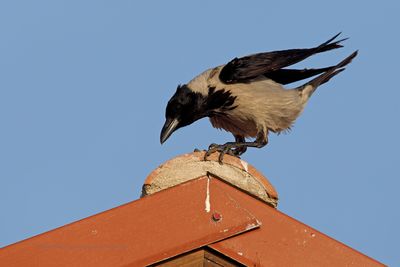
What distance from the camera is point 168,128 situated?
7.22 m

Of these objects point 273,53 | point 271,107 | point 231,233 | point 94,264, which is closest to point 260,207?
point 231,233

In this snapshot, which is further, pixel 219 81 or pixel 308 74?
pixel 308 74

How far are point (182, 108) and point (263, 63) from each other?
85 cm

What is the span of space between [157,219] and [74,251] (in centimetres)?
38

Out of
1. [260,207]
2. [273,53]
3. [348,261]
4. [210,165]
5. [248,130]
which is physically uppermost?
[273,53]

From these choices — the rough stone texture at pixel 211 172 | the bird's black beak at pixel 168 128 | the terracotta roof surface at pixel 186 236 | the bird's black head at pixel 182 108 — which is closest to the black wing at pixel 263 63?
the bird's black head at pixel 182 108

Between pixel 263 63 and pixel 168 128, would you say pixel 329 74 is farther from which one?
pixel 168 128

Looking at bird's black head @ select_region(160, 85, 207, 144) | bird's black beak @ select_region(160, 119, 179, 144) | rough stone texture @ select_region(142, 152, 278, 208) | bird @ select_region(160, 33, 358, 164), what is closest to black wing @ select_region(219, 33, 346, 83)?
bird @ select_region(160, 33, 358, 164)

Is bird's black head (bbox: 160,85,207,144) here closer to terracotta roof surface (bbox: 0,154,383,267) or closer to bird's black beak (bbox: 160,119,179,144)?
bird's black beak (bbox: 160,119,179,144)

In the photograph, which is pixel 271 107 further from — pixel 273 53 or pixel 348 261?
pixel 348 261

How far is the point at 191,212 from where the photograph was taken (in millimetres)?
3684

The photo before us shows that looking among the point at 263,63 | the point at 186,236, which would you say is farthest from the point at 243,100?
the point at 186,236

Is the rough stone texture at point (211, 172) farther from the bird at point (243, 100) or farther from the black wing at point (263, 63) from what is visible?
the black wing at point (263, 63)

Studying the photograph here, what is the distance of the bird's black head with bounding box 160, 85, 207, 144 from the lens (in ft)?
23.9
